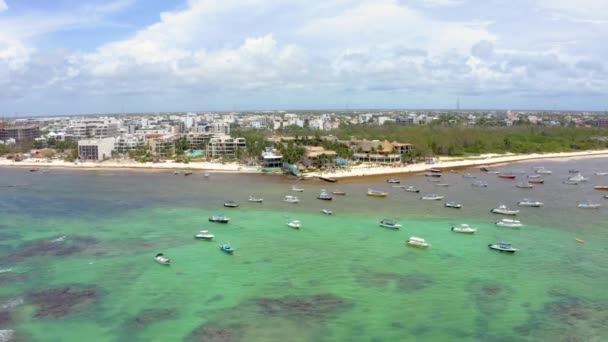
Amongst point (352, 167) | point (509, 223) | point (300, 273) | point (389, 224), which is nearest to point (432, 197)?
point (509, 223)

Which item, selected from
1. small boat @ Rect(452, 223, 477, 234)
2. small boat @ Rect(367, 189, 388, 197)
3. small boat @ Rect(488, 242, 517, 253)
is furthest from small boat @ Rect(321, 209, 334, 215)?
small boat @ Rect(488, 242, 517, 253)

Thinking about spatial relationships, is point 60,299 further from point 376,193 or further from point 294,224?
point 376,193

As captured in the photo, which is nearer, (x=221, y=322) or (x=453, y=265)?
(x=221, y=322)

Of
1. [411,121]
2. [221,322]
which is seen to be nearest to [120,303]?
[221,322]

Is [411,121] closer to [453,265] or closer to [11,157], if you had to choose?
[11,157]

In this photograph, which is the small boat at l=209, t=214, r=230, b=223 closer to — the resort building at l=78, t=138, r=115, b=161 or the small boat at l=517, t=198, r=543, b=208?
the small boat at l=517, t=198, r=543, b=208

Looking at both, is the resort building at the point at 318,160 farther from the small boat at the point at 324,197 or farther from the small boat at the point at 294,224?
the small boat at the point at 294,224

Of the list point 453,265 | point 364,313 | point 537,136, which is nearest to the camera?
point 364,313
